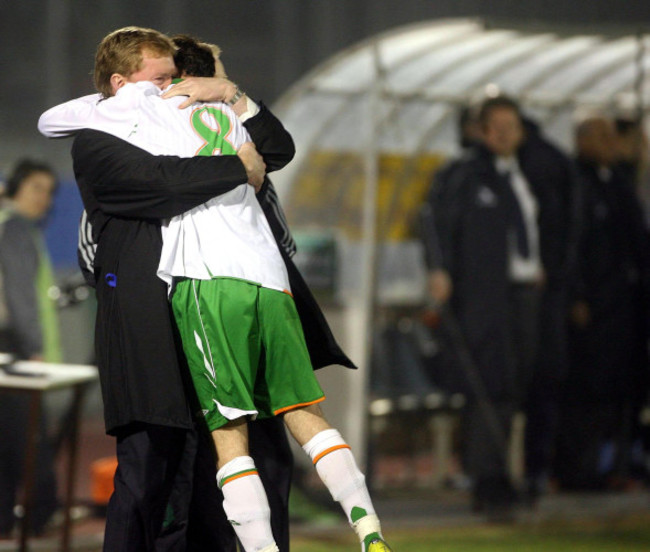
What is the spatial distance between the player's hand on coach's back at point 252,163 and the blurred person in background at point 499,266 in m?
2.57

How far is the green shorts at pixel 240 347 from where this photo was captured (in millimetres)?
2531

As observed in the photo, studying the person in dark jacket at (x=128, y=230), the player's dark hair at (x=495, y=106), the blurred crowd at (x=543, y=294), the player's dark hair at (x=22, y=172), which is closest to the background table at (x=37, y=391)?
the player's dark hair at (x=22, y=172)

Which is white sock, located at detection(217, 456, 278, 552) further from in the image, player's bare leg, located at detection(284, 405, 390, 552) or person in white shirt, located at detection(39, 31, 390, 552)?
player's bare leg, located at detection(284, 405, 390, 552)

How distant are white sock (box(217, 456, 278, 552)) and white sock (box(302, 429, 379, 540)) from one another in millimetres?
153

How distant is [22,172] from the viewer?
4.58 meters

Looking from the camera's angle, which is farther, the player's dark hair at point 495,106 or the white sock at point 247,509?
the player's dark hair at point 495,106

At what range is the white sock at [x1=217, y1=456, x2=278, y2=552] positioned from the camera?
8.23ft

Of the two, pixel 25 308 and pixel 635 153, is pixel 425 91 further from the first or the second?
pixel 25 308

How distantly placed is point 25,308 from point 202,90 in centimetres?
219

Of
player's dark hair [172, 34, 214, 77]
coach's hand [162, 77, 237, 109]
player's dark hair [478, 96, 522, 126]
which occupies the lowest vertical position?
player's dark hair [478, 96, 522, 126]

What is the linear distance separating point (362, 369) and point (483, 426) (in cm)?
59

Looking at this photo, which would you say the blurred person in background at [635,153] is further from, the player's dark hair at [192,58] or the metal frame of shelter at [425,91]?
the player's dark hair at [192,58]

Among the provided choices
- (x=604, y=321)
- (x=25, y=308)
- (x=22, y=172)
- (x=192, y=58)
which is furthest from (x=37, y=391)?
(x=604, y=321)

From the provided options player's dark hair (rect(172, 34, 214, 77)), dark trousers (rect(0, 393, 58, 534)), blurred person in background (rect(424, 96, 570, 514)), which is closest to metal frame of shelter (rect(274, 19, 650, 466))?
blurred person in background (rect(424, 96, 570, 514))
